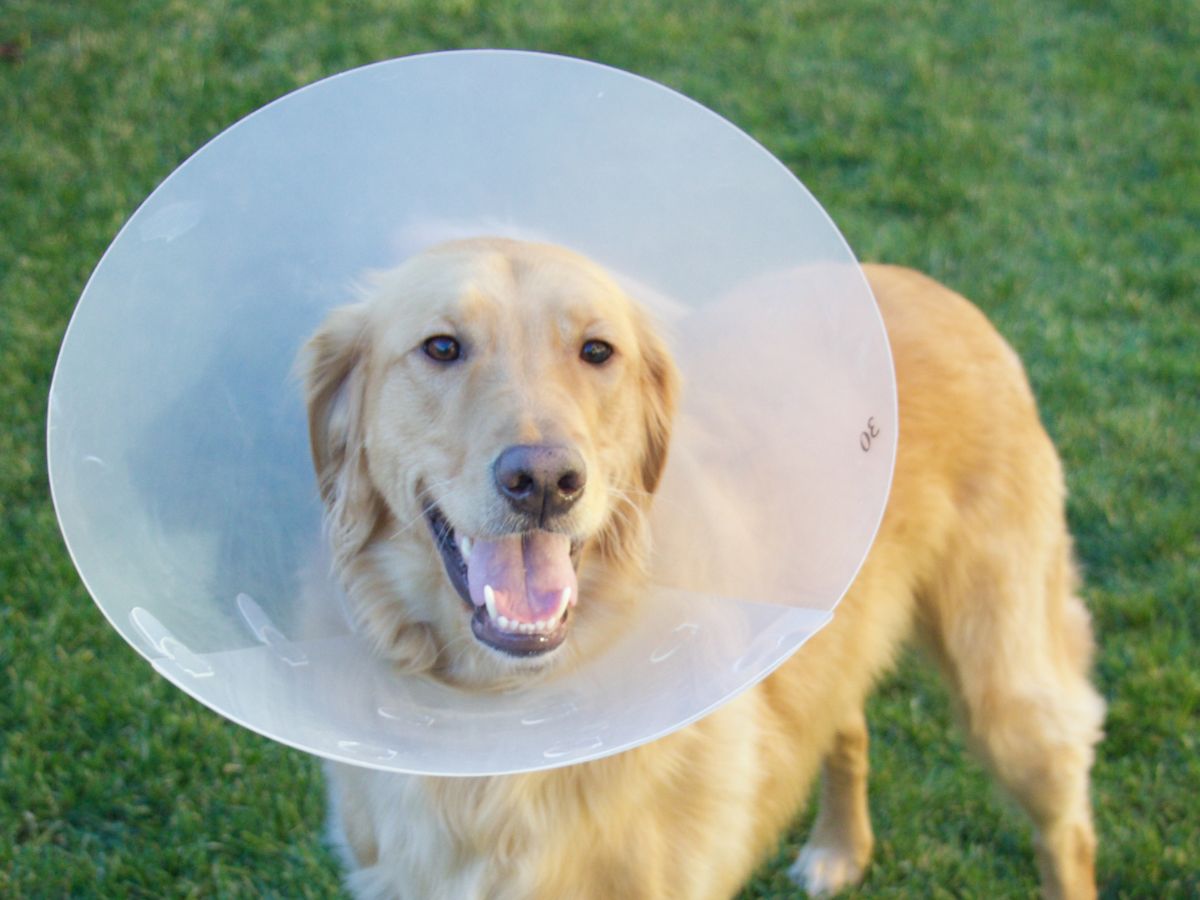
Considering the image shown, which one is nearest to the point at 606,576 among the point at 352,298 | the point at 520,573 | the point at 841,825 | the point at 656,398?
the point at 520,573

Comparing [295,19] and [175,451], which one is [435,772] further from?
[295,19]

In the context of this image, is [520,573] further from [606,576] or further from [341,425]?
[341,425]

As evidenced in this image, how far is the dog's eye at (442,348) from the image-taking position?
178 centimetres

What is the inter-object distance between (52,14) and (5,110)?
873 millimetres

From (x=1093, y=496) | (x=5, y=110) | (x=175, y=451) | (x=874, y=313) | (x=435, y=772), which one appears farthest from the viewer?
(x=5, y=110)

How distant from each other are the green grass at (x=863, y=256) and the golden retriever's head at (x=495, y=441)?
1.59m

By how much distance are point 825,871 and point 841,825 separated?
13cm

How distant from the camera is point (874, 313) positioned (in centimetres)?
204

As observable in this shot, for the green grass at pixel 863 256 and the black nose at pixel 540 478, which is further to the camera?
the green grass at pixel 863 256

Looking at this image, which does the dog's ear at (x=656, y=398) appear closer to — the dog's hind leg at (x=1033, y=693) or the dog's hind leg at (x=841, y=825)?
the dog's hind leg at (x=1033, y=693)

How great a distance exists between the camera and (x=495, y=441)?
5.51ft

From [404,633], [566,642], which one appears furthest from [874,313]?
[404,633]

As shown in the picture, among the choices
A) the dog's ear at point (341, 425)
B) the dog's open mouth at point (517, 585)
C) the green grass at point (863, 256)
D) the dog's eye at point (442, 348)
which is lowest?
the green grass at point (863, 256)

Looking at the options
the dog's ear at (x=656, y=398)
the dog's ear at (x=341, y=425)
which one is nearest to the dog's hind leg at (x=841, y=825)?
the dog's ear at (x=656, y=398)
